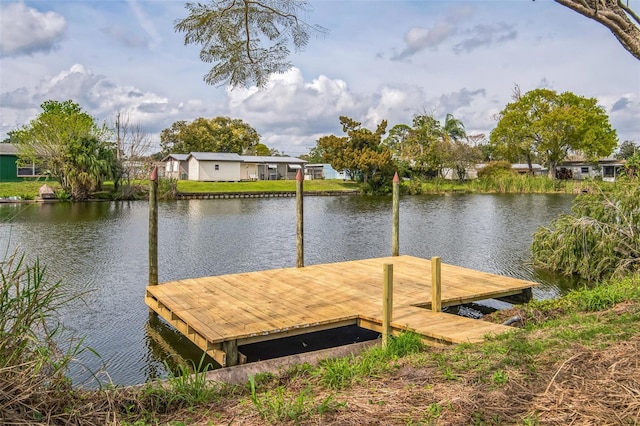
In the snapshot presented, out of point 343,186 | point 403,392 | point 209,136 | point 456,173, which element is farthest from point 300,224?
point 209,136

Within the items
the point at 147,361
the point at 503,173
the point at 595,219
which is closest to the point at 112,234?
the point at 147,361

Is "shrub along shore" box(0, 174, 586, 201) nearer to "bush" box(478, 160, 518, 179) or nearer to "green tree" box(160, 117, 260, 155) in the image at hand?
"bush" box(478, 160, 518, 179)

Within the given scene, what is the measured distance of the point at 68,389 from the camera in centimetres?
358

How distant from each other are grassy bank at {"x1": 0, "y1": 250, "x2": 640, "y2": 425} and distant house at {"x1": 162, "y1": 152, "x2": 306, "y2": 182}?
4539cm

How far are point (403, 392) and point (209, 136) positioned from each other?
56640mm

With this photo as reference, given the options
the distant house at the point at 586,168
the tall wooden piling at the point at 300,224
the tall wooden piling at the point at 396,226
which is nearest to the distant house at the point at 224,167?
the distant house at the point at 586,168

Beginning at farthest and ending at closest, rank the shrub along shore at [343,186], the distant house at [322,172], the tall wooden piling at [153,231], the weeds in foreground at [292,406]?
1. the distant house at [322,172]
2. the shrub along shore at [343,186]
3. the tall wooden piling at [153,231]
4. the weeds in foreground at [292,406]

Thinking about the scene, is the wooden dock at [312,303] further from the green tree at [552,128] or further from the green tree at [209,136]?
the green tree at [209,136]

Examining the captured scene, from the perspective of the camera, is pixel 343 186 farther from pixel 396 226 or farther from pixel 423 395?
pixel 423 395

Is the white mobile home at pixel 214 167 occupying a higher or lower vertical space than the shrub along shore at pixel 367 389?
higher

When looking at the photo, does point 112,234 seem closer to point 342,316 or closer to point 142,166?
point 342,316

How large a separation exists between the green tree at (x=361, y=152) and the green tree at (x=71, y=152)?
18.1 metres

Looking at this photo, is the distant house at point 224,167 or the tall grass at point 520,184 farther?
the distant house at point 224,167

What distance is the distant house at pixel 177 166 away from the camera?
5091 cm
